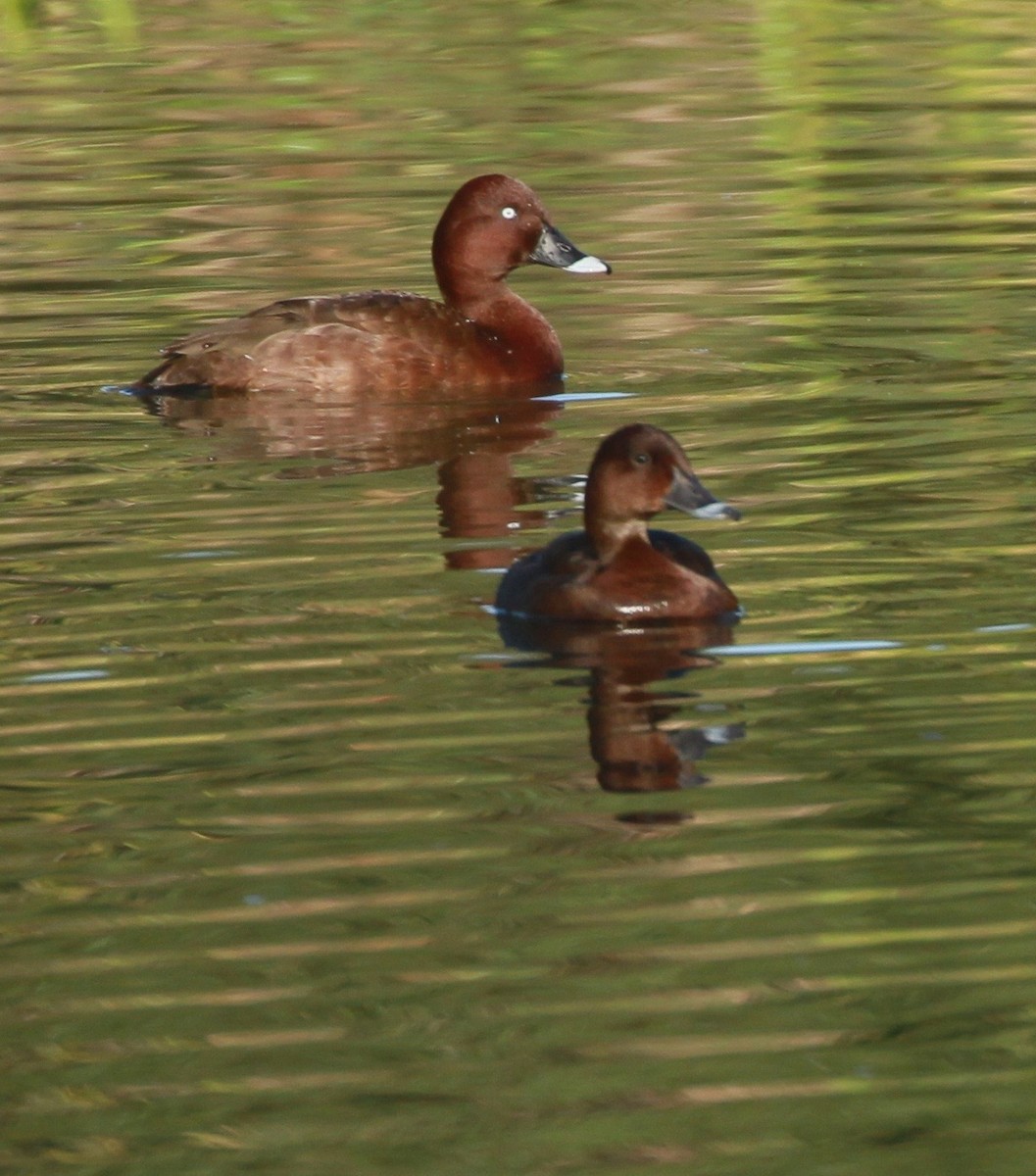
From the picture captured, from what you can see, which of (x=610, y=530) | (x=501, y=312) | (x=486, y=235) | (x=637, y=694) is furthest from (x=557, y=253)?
(x=637, y=694)

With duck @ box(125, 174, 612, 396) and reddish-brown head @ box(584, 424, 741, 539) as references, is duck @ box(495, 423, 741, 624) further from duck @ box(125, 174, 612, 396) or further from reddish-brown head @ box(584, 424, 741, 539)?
duck @ box(125, 174, 612, 396)

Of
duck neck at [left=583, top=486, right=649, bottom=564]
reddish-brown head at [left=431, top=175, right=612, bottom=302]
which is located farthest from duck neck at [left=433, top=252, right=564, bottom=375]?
duck neck at [left=583, top=486, right=649, bottom=564]

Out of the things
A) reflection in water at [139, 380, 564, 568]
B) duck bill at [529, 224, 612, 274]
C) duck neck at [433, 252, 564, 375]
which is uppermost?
duck bill at [529, 224, 612, 274]

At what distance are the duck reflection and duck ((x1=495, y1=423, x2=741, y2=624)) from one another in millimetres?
51

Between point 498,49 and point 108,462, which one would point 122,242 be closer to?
point 108,462

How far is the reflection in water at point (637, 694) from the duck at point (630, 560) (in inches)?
2.0

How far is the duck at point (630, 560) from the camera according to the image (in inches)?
313

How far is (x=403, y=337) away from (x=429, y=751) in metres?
5.46

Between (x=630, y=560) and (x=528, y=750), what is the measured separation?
1.27 meters

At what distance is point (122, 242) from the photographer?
16.5 m

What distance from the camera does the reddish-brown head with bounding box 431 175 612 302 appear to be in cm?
1289

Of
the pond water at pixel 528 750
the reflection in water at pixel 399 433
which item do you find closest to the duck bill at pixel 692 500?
the pond water at pixel 528 750

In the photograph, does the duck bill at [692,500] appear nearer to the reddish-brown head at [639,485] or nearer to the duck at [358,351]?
the reddish-brown head at [639,485]

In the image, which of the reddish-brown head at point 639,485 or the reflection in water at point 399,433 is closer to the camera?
the reddish-brown head at point 639,485
